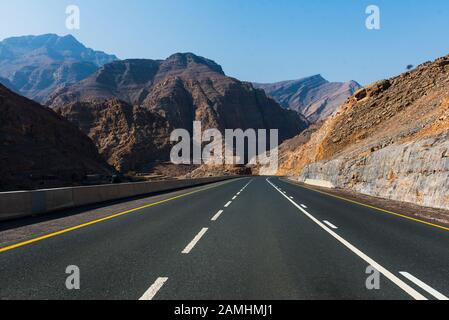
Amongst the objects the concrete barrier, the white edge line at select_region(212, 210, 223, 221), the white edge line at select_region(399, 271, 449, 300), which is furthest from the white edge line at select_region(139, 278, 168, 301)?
the concrete barrier

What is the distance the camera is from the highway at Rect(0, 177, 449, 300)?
4.81 metres

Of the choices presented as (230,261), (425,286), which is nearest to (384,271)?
(425,286)

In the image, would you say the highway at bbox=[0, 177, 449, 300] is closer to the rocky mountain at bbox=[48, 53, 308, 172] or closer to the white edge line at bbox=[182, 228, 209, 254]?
the white edge line at bbox=[182, 228, 209, 254]

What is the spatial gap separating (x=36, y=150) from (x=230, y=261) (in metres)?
52.9

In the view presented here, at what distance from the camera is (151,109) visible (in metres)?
146

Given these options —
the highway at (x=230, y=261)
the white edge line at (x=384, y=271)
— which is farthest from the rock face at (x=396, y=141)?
the white edge line at (x=384, y=271)

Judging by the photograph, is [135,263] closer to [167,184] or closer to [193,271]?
[193,271]

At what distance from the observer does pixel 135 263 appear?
20.2 feet

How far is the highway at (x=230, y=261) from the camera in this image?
481cm

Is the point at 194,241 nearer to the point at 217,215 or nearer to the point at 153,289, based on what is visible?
the point at 153,289

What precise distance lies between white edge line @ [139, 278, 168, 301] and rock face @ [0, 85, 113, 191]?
40.2 m

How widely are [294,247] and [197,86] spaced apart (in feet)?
528

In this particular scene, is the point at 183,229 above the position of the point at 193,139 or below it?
below
